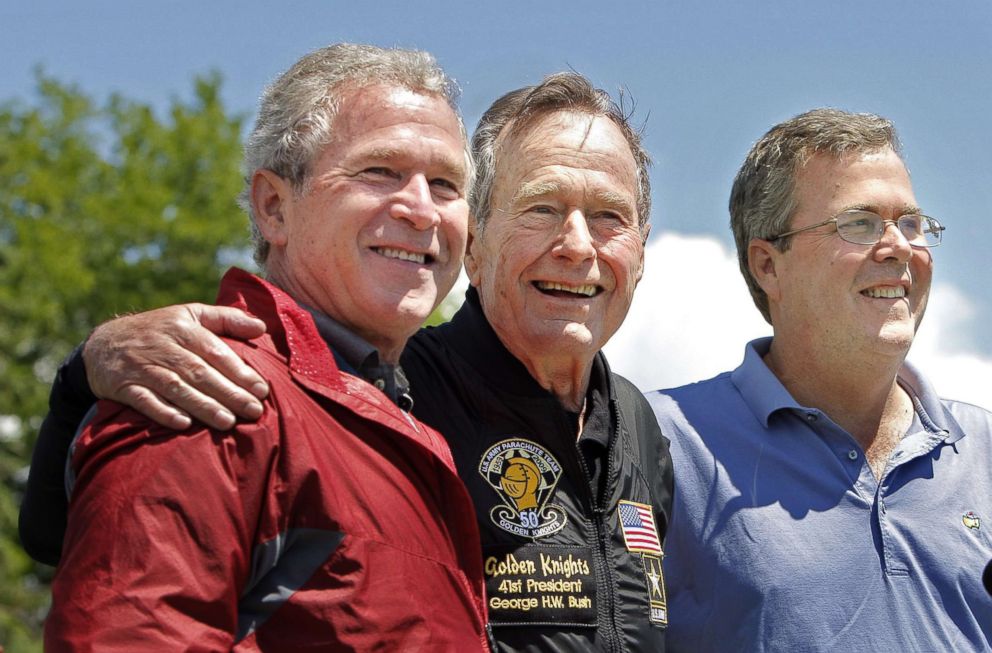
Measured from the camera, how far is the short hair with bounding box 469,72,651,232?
409 centimetres

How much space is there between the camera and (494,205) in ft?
13.3

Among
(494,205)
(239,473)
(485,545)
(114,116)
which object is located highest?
(114,116)

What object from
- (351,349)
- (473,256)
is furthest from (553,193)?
(351,349)

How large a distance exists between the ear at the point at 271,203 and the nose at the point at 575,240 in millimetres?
1095

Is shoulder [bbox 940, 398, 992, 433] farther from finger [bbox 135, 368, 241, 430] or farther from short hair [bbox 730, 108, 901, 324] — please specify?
finger [bbox 135, 368, 241, 430]

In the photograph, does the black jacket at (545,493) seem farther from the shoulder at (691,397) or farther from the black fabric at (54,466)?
the black fabric at (54,466)

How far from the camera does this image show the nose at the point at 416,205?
2.97 metres

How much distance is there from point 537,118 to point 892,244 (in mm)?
1373

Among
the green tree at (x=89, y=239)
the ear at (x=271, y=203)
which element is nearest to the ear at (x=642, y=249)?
the ear at (x=271, y=203)

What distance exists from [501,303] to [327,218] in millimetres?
1146

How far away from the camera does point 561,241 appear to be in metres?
3.89

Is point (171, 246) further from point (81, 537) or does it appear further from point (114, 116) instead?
point (81, 537)

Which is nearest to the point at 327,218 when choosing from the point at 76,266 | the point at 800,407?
the point at 800,407

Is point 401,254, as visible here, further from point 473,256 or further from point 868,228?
point 868,228
